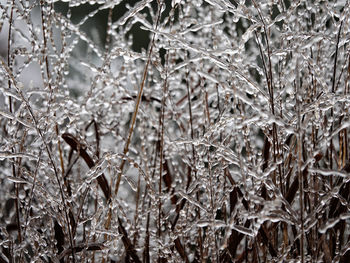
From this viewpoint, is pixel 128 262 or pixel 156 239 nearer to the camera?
pixel 156 239

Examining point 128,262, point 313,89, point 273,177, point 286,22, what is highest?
point 286,22

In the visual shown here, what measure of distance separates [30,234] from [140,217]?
201mm

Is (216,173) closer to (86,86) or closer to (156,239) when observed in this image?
(156,239)

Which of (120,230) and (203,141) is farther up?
(203,141)

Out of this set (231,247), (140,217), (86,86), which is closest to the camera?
(231,247)

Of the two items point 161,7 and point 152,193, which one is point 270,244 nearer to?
point 152,193

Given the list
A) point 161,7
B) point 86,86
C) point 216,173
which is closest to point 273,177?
point 216,173

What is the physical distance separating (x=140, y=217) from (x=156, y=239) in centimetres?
12

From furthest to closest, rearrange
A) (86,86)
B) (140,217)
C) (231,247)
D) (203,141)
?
1. (86,86)
2. (140,217)
3. (231,247)
4. (203,141)

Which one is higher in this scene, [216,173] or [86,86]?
[86,86]

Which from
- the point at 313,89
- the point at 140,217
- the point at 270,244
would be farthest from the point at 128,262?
the point at 313,89

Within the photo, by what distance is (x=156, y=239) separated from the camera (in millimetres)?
867

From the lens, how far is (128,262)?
3.28 feet

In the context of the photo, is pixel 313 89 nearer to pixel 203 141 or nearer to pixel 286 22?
pixel 286 22
